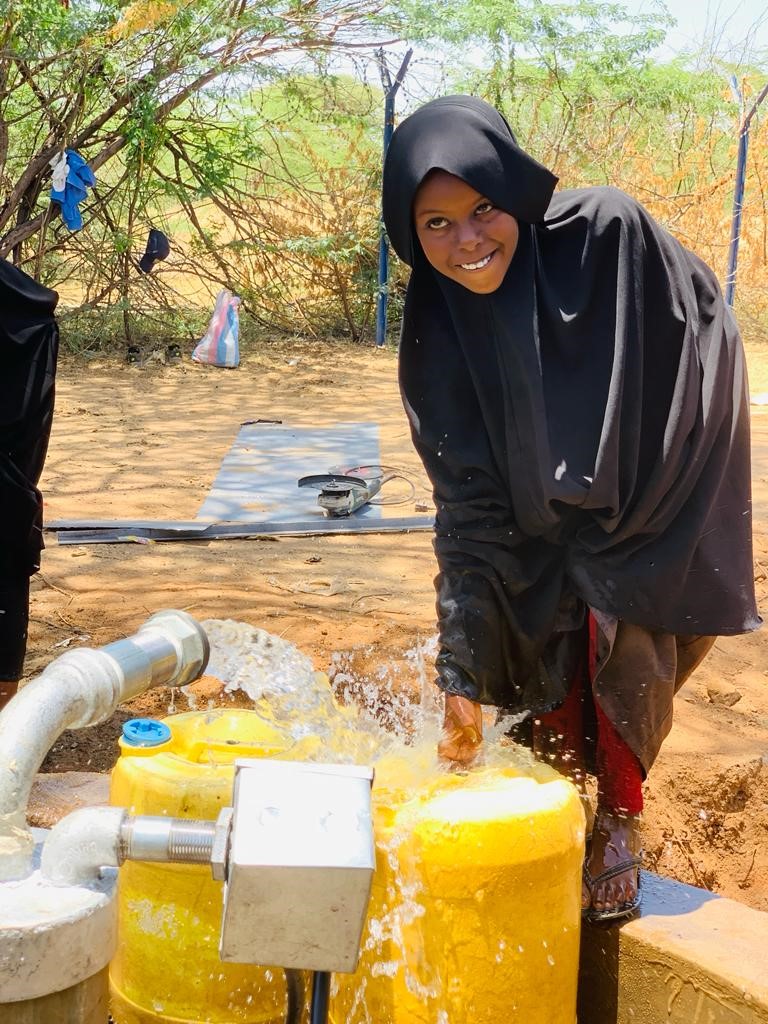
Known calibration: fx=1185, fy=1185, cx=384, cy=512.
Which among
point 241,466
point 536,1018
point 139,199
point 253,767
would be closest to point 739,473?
point 536,1018

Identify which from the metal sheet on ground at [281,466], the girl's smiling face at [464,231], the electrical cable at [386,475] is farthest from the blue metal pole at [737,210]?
the girl's smiling face at [464,231]

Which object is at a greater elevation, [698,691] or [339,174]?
[339,174]

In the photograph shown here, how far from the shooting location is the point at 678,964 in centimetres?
198

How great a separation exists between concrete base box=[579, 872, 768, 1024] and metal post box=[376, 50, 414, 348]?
8.76 metres

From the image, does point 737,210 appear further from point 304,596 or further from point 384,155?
point 304,596

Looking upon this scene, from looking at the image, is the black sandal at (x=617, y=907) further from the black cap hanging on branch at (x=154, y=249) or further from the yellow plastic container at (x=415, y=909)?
the black cap hanging on branch at (x=154, y=249)

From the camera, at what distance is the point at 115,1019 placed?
1934 millimetres

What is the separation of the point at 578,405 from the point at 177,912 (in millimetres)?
1086

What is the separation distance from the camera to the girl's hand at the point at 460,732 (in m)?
2.20

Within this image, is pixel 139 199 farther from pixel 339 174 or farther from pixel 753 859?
pixel 753 859

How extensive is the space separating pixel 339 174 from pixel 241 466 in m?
5.29

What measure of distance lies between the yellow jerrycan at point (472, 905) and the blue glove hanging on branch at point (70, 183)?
7842 millimetres

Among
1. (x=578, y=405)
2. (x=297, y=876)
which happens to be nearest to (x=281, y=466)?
(x=578, y=405)

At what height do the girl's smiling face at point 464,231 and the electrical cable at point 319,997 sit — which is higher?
the girl's smiling face at point 464,231
